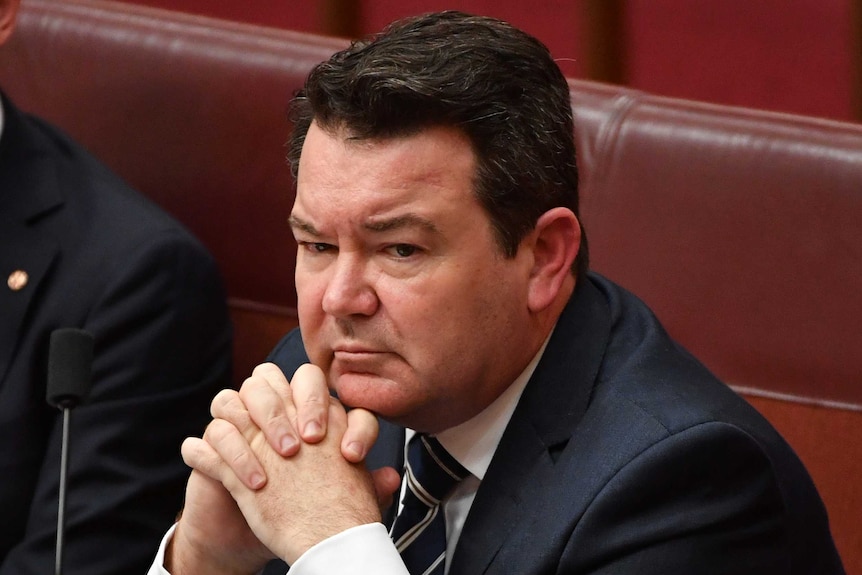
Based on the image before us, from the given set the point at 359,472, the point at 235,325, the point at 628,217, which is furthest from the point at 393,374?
the point at 235,325

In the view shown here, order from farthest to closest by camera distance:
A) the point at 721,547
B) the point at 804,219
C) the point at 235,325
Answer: the point at 235,325 → the point at 804,219 → the point at 721,547

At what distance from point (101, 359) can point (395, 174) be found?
0.53m

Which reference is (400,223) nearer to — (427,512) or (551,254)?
(551,254)

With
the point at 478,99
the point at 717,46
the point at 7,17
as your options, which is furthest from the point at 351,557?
the point at 717,46

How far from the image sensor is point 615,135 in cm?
134

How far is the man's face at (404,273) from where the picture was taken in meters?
0.91

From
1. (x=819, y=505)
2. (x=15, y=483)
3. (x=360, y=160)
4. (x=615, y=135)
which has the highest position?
(x=360, y=160)

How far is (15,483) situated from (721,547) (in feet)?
2.48

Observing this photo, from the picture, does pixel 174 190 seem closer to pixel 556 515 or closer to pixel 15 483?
pixel 15 483

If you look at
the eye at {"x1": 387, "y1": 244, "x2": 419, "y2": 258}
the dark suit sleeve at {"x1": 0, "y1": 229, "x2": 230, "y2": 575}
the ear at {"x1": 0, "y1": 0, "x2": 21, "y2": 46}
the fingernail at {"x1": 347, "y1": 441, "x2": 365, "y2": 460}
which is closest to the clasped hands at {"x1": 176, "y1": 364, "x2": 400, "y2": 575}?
the fingernail at {"x1": 347, "y1": 441, "x2": 365, "y2": 460}

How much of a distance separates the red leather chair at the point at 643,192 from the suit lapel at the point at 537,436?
0.92 ft

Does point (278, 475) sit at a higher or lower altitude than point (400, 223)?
lower

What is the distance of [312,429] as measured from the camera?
3.00 feet

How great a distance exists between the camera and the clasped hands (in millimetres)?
889
